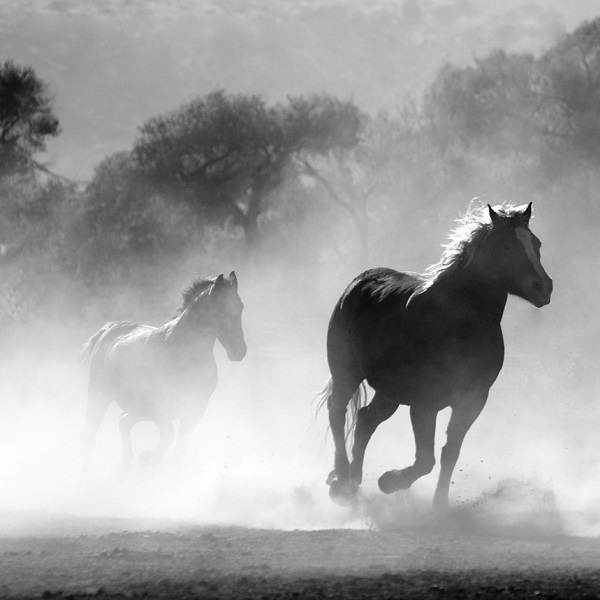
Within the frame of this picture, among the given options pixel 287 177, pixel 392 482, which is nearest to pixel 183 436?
pixel 392 482

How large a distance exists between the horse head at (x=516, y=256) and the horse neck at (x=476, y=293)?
9 cm

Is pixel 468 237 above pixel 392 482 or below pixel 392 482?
above

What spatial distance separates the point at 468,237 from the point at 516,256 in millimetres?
558

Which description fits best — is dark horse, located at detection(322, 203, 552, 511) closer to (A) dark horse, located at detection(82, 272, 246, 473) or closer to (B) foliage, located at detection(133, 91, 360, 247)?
(A) dark horse, located at detection(82, 272, 246, 473)

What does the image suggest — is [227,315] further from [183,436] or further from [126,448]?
[126,448]

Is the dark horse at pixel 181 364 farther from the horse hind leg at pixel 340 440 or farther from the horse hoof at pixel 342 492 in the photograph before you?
the horse hoof at pixel 342 492

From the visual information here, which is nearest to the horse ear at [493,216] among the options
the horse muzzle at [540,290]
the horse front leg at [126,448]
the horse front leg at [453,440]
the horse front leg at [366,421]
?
the horse muzzle at [540,290]

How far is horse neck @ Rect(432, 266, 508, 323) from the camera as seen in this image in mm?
10477

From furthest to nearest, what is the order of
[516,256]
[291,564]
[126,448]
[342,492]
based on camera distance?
[126,448] < [342,492] < [516,256] < [291,564]

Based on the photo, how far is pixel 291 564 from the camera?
8.00m

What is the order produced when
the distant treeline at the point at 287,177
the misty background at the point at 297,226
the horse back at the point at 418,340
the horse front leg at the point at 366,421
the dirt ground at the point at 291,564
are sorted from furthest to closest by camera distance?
the distant treeline at the point at 287,177, the misty background at the point at 297,226, the horse front leg at the point at 366,421, the horse back at the point at 418,340, the dirt ground at the point at 291,564

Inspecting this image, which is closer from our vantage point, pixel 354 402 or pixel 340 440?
pixel 340 440

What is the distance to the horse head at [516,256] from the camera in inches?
400

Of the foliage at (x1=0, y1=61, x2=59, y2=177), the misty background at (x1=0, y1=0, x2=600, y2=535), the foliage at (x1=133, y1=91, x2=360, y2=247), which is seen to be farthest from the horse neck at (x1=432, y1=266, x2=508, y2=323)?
the foliage at (x1=133, y1=91, x2=360, y2=247)
